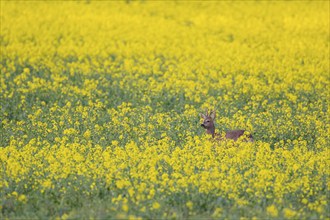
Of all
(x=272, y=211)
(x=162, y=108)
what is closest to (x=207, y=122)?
(x=162, y=108)

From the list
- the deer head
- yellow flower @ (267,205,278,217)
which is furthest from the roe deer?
yellow flower @ (267,205,278,217)

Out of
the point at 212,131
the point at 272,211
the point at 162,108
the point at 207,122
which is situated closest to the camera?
the point at 272,211

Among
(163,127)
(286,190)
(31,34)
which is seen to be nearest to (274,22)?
(31,34)

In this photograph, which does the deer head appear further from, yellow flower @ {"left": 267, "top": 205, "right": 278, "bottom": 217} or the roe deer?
yellow flower @ {"left": 267, "top": 205, "right": 278, "bottom": 217}

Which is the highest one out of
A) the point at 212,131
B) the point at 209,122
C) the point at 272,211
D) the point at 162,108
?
the point at 272,211

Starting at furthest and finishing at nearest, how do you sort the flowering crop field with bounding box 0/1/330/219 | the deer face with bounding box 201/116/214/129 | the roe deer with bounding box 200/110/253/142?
the deer face with bounding box 201/116/214/129 < the roe deer with bounding box 200/110/253/142 < the flowering crop field with bounding box 0/1/330/219

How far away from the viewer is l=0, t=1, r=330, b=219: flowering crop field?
10.5m

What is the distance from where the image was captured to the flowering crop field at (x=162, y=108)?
10.5 m

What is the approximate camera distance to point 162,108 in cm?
1855

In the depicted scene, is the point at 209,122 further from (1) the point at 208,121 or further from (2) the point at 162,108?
(2) the point at 162,108

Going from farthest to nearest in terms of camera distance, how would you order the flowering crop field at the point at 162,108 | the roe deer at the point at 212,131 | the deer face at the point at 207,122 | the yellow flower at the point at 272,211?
the deer face at the point at 207,122
the roe deer at the point at 212,131
the flowering crop field at the point at 162,108
the yellow flower at the point at 272,211

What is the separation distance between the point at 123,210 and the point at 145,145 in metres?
3.84

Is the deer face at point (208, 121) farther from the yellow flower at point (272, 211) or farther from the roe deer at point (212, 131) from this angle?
the yellow flower at point (272, 211)

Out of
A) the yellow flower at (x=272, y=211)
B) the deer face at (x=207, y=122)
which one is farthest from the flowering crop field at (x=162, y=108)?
the deer face at (x=207, y=122)
